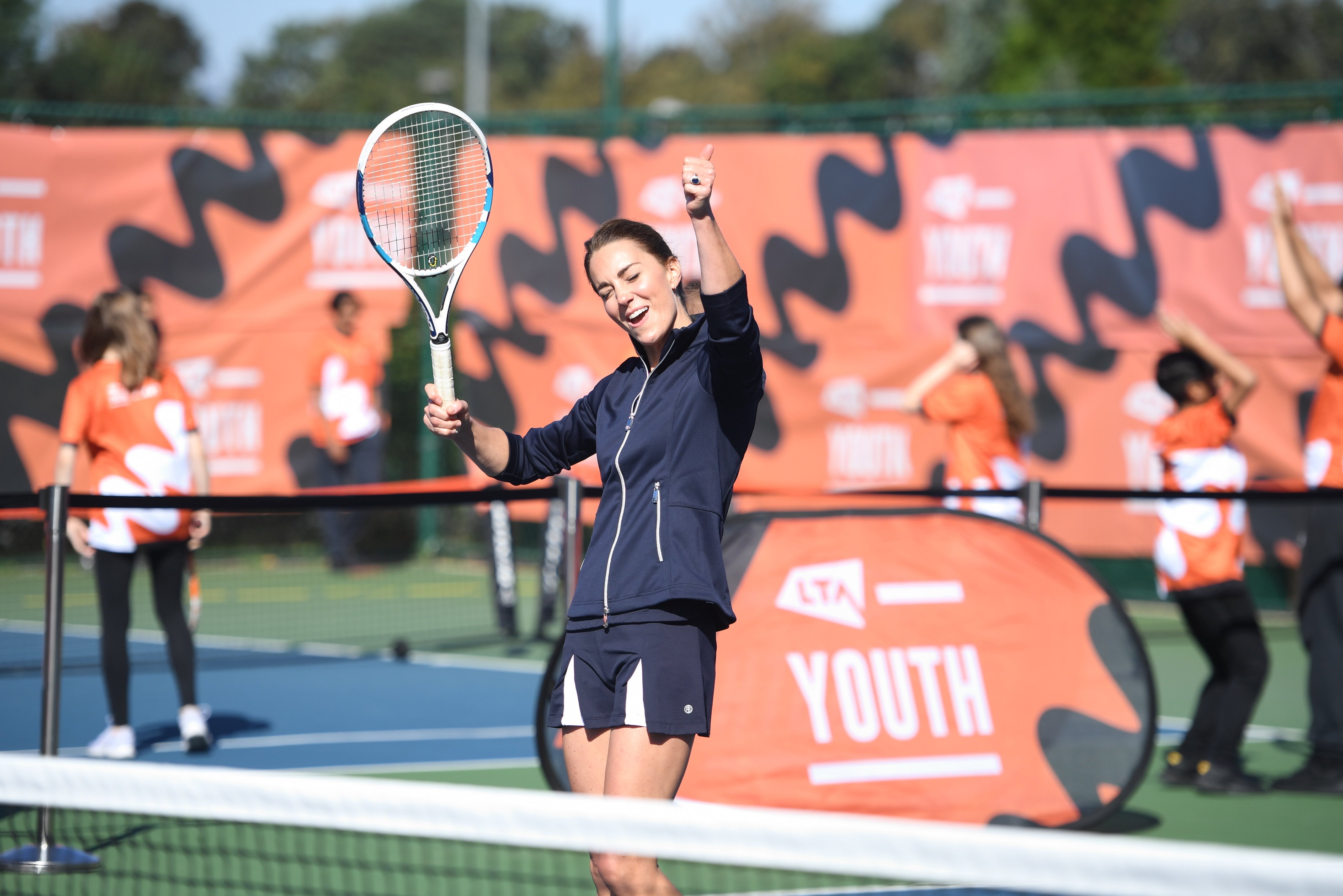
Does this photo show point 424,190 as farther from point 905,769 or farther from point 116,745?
point 116,745

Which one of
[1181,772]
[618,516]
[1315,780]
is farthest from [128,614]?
[1315,780]

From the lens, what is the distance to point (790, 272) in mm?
10211

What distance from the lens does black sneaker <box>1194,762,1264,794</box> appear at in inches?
206

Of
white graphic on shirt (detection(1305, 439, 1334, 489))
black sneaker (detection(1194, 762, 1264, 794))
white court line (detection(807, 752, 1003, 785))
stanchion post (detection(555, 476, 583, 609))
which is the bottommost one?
black sneaker (detection(1194, 762, 1264, 794))

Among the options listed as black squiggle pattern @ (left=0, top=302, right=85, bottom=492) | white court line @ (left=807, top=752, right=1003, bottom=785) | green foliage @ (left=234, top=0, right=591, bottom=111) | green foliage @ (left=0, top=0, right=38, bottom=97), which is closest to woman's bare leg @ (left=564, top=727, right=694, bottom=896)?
white court line @ (left=807, top=752, right=1003, bottom=785)

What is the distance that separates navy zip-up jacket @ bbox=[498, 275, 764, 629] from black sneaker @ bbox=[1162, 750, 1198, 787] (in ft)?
11.1

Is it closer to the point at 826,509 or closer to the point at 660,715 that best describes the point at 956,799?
the point at 826,509

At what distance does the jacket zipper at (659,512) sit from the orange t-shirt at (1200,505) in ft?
10.3

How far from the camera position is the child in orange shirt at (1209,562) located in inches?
208

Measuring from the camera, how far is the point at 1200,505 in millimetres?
5320

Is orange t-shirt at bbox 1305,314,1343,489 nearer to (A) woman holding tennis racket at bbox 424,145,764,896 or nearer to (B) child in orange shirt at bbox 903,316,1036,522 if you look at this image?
(B) child in orange shirt at bbox 903,316,1036,522

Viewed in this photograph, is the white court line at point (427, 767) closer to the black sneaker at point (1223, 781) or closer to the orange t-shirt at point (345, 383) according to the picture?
the black sneaker at point (1223, 781)

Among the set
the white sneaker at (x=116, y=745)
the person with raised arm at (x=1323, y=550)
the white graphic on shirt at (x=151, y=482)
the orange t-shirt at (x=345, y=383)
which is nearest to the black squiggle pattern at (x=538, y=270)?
the orange t-shirt at (x=345, y=383)

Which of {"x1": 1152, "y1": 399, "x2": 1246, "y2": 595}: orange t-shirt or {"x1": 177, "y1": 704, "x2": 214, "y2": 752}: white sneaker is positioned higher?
{"x1": 1152, "y1": 399, "x2": 1246, "y2": 595}: orange t-shirt
